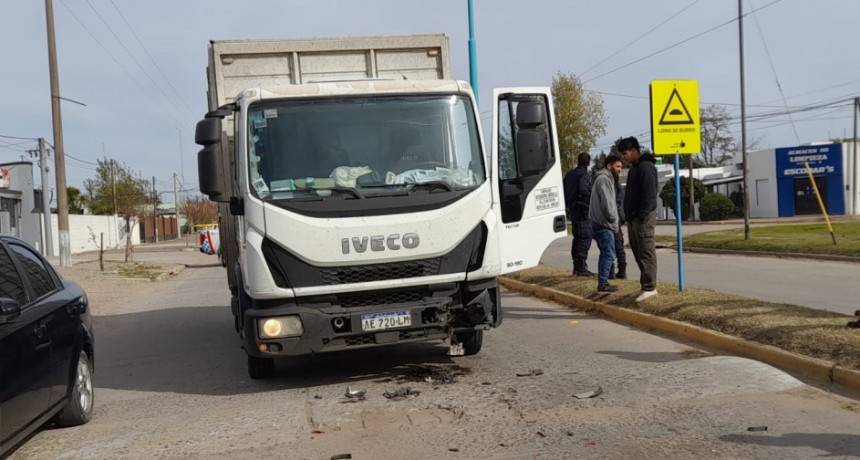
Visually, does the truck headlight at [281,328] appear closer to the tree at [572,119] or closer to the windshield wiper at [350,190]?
the windshield wiper at [350,190]

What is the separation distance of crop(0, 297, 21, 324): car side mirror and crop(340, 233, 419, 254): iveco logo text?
245 centimetres

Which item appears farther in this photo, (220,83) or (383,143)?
(220,83)

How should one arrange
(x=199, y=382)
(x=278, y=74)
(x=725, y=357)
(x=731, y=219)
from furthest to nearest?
1. (x=731, y=219)
2. (x=278, y=74)
3. (x=199, y=382)
4. (x=725, y=357)

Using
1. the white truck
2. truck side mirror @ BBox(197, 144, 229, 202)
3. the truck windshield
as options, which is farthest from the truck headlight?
truck side mirror @ BBox(197, 144, 229, 202)

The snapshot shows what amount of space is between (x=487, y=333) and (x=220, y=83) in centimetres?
418

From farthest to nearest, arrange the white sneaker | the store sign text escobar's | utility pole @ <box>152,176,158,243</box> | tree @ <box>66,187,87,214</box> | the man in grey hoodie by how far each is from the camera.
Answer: tree @ <box>66,187,87,214</box> < utility pole @ <box>152,176,158,243</box> < the store sign text escobar's < the man in grey hoodie < the white sneaker

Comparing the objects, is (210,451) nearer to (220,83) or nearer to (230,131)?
(230,131)

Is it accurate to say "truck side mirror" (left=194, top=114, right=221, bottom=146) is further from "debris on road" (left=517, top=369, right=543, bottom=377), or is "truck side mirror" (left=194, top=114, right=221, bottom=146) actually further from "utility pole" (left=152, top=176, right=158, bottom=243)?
"utility pole" (left=152, top=176, right=158, bottom=243)

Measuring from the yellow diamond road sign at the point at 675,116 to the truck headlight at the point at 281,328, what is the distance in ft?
18.3

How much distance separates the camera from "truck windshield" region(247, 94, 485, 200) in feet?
22.3

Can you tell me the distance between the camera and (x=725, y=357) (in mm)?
7379

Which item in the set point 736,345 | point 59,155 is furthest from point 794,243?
point 59,155

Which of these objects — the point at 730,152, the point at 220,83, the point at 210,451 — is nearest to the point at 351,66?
the point at 220,83

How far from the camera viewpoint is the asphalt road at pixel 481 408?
5133mm
